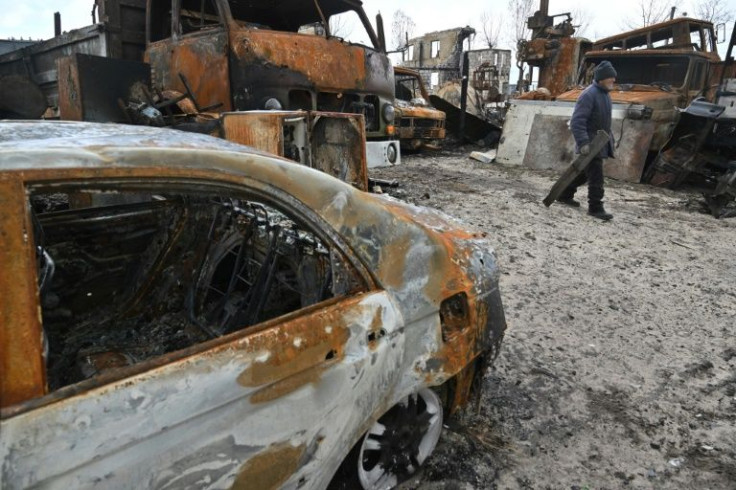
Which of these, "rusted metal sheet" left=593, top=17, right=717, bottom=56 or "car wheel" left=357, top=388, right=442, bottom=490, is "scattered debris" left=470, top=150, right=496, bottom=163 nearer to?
"rusted metal sheet" left=593, top=17, right=717, bottom=56

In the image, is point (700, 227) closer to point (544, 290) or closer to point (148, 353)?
point (544, 290)

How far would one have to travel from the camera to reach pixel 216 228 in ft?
8.03

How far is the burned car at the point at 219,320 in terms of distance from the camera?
3.32 feet

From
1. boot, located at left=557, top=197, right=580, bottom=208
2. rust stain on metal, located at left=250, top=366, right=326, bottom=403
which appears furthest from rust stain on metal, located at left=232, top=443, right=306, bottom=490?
boot, located at left=557, top=197, right=580, bottom=208

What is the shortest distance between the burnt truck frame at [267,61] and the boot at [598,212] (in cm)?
251

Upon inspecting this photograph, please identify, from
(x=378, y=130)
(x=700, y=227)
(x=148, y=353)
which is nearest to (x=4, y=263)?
(x=148, y=353)

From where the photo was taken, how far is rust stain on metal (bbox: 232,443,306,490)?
1.25 meters

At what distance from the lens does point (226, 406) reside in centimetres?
119

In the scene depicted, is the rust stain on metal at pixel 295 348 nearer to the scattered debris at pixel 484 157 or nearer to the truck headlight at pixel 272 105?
the truck headlight at pixel 272 105

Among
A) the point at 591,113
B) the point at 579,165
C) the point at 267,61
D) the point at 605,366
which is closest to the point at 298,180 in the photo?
the point at 605,366

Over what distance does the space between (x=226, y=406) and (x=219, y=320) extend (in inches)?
47.4

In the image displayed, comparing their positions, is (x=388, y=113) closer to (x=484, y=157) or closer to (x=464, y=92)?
(x=484, y=157)

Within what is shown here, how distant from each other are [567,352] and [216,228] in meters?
2.22

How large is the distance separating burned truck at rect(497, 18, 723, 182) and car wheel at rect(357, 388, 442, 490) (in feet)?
24.0
